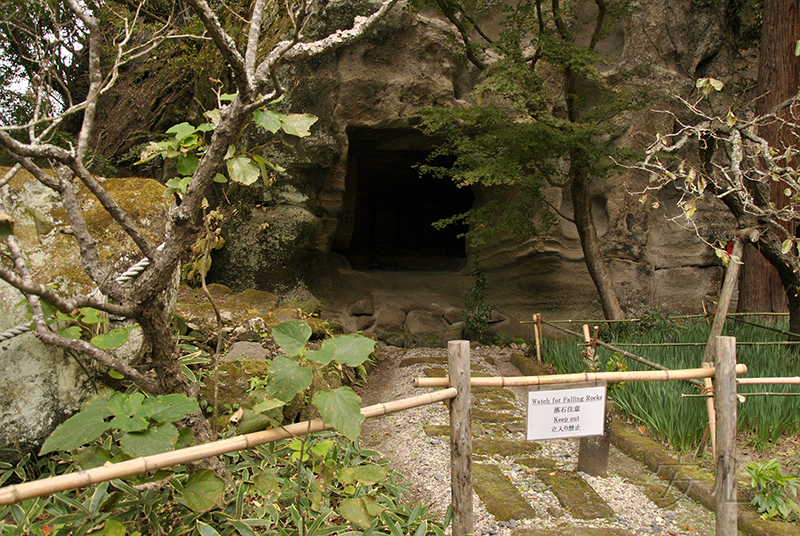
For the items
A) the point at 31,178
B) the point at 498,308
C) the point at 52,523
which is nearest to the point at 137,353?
the point at 52,523

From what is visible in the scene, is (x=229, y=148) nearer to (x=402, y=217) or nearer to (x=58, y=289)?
(x=58, y=289)

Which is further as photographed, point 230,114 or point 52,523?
point 52,523

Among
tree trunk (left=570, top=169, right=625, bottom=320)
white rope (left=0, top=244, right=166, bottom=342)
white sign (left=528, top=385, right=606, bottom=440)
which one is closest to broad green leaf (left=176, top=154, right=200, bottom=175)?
white rope (left=0, top=244, right=166, bottom=342)

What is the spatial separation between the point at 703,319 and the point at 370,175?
7.80 m

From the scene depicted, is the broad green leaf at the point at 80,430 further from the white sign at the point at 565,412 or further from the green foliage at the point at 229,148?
the white sign at the point at 565,412

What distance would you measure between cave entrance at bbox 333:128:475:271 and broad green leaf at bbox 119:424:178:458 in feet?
29.1

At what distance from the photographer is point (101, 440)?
223 cm

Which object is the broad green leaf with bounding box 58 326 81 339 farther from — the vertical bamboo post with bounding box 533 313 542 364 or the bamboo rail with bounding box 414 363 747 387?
the vertical bamboo post with bounding box 533 313 542 364

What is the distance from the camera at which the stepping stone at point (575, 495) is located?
2428 millimetres

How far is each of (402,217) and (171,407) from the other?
11.2 meters

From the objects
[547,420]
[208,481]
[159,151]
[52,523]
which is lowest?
[52,523]

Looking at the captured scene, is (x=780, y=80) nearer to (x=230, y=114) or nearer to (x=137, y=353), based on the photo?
(x=230, y=114)

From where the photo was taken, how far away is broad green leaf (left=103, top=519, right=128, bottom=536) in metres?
1.61

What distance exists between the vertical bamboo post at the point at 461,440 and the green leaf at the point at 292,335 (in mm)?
600
